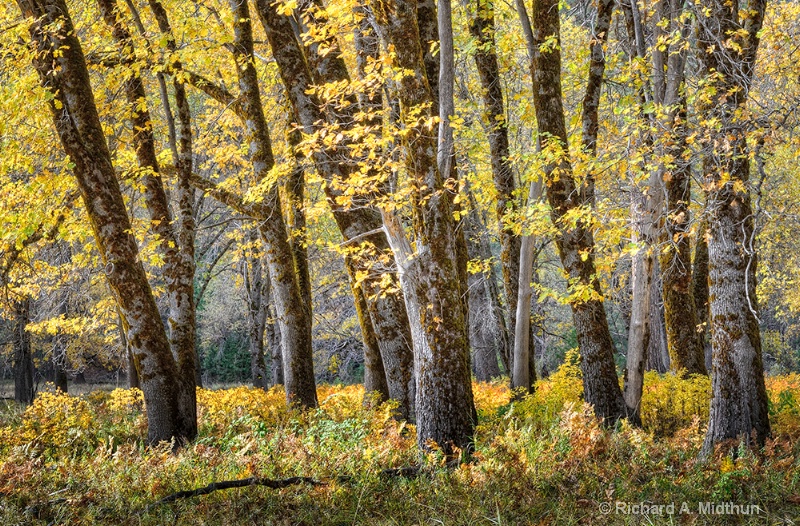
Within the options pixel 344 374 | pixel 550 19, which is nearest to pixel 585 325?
pixel 550 19

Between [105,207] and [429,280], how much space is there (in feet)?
14.8

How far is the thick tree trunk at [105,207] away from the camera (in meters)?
8.33

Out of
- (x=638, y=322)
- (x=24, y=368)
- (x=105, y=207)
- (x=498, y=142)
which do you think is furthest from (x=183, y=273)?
(x=24, y=368)

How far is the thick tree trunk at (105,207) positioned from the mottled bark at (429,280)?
12.2ft

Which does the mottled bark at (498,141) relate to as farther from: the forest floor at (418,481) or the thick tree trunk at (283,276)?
the forest floor at (418,481)

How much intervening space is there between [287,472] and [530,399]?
A: 523 centimetres

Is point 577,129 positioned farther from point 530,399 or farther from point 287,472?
point 287,472

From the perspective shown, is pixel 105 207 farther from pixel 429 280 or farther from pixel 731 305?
pixel 731 305

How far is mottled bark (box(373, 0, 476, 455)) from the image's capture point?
7117 millimetres

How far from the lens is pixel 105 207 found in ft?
27.9

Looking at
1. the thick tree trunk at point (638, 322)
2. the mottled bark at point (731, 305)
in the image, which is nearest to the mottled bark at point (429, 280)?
the mottled bark at point (731, 305)

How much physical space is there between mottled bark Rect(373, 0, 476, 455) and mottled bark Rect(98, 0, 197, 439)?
3.87m

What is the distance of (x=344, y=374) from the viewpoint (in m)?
29.0

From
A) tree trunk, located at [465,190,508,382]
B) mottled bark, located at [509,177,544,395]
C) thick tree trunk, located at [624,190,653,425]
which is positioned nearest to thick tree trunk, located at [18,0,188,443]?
mottled bark, located at [509,177,544,395]
